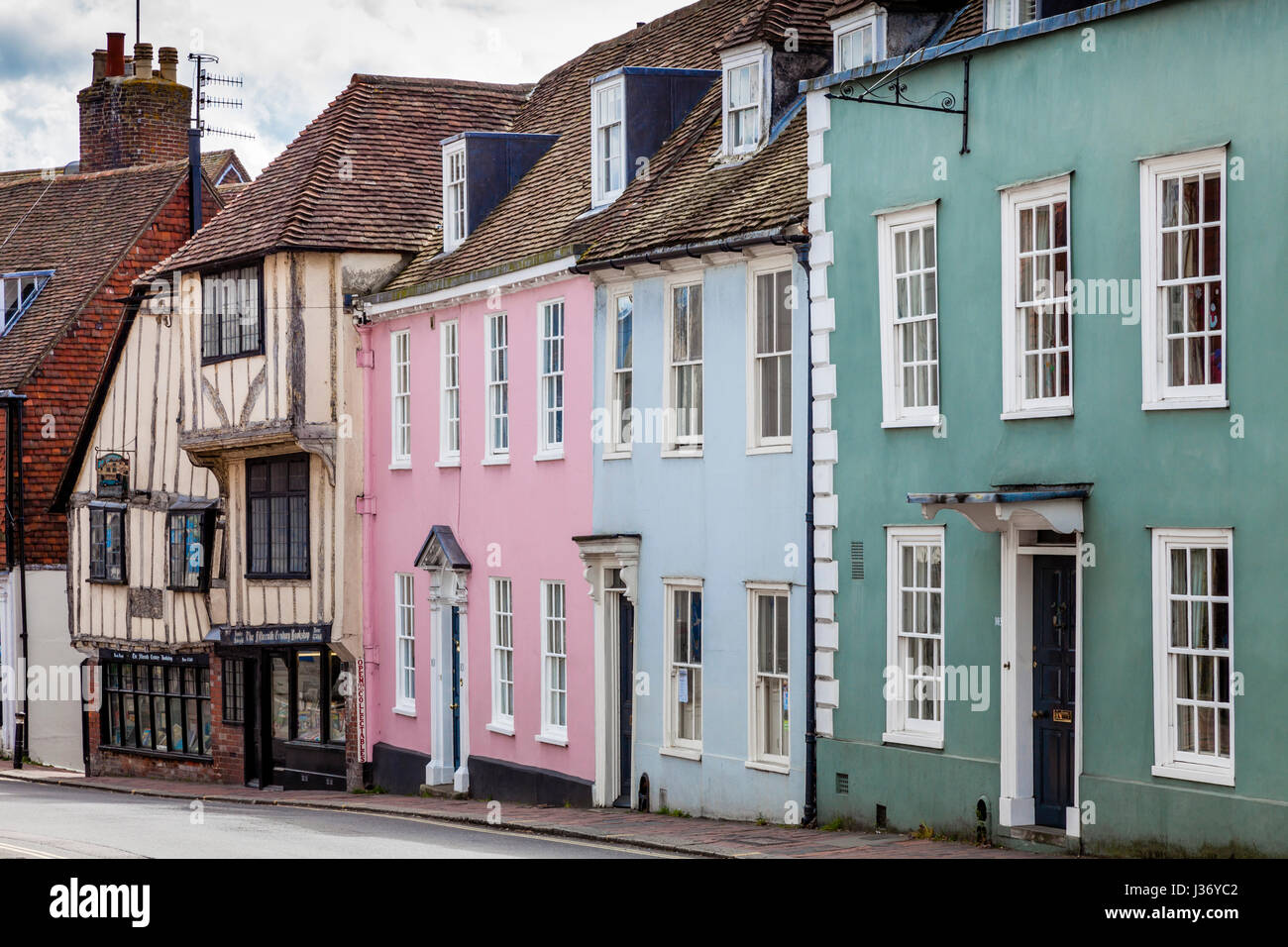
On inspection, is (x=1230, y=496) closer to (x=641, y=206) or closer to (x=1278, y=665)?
(x=1278, y=665)

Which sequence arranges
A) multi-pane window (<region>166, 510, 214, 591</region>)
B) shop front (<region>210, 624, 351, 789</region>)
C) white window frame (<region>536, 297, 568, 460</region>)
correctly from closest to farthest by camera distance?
white window frame (<region>536, 297, 568, 460</region>)
shop front (<region>210, 624, 351, 789</region>)
multi-pane window (<region>166, 510, 214, 591</region>)

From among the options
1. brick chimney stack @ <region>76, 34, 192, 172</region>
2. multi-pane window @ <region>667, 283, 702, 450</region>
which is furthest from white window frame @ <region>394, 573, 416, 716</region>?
brick chimney stack @ <region>76, 34, 192, 172</region>

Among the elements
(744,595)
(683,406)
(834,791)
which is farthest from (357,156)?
(834,791)

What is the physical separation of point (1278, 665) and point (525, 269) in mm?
13046

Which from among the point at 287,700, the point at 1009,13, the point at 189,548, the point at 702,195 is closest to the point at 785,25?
the point at 702,195

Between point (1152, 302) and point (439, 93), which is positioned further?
point (439, 93)

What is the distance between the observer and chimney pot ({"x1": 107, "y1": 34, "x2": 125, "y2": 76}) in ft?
146

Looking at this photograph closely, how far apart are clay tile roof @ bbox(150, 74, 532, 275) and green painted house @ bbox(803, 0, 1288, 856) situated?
11982 mm

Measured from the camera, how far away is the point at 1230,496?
14.7m

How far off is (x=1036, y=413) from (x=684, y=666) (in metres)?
6.64

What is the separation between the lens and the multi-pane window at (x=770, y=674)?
66.6 feet

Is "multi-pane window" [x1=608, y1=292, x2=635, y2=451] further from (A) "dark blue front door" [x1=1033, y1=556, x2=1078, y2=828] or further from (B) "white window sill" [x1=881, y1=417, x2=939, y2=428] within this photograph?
(A) "dark blue front door" [x1=1033, y1=556, x2=1078, y2=828]

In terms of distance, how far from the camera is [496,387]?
26.4 metres

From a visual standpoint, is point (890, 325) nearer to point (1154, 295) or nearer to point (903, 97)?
point (903, 97)
